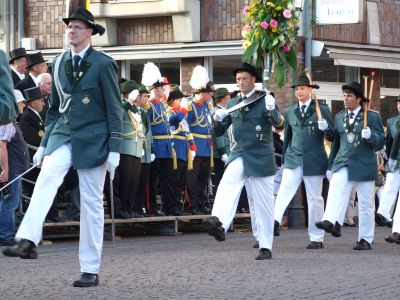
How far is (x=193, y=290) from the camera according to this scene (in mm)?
10227

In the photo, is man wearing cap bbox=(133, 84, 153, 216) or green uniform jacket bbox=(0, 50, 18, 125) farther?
man wearing cap bbox=(133, 84, 153, 216)

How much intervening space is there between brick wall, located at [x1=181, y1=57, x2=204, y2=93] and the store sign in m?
3.40

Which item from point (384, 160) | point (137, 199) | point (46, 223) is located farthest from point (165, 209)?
point (384, 160)

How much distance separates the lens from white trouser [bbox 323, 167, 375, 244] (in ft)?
51.0

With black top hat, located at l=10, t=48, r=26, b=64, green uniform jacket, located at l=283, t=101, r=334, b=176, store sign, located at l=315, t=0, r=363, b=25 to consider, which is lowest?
green uniform jacket, located at l=283, t=101, r=334, b=176

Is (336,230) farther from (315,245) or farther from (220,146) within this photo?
(220,146)

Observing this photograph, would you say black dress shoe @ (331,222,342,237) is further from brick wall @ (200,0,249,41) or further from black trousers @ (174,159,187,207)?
brick wall @ (200,0,249,41)

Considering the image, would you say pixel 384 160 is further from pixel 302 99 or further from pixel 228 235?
pixel 302 99

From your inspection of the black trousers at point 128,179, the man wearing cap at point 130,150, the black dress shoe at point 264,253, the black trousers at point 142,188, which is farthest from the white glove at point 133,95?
the black dress shoe at point 264,253

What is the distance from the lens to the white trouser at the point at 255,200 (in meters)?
13.6

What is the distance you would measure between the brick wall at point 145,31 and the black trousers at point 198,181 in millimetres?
6240

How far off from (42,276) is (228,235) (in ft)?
25.2

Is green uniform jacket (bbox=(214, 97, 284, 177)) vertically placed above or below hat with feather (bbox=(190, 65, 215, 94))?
below

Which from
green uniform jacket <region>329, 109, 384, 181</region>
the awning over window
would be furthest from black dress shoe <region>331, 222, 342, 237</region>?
the awning over window
